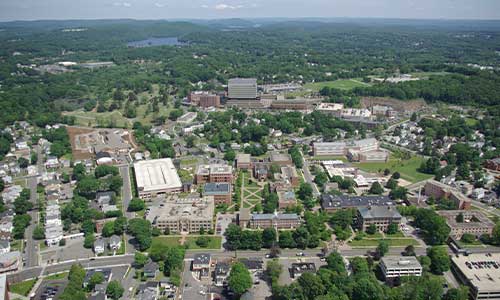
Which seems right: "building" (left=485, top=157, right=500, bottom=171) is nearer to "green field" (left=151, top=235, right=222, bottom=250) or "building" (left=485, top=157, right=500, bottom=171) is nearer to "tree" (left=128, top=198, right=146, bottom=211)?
"green field" (left=151, top=235, right=222, bottom=250)

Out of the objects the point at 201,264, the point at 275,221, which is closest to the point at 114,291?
the point at 201,264

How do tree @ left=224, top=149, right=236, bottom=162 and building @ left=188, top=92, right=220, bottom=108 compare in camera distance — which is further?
building @ left=188, top=92, right=220, bottom=108

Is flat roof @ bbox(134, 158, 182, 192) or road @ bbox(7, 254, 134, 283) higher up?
flat roof @ bbox(134, 158, 182, 192)

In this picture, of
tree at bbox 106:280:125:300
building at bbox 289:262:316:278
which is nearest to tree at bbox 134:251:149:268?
tree at bbox 106:280:125:300

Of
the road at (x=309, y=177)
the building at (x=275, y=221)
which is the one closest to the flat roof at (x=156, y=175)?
the building at (x=275, y=221)

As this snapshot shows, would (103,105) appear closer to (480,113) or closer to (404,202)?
(404,202)

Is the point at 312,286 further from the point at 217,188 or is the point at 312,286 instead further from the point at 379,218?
the point at 217,188
